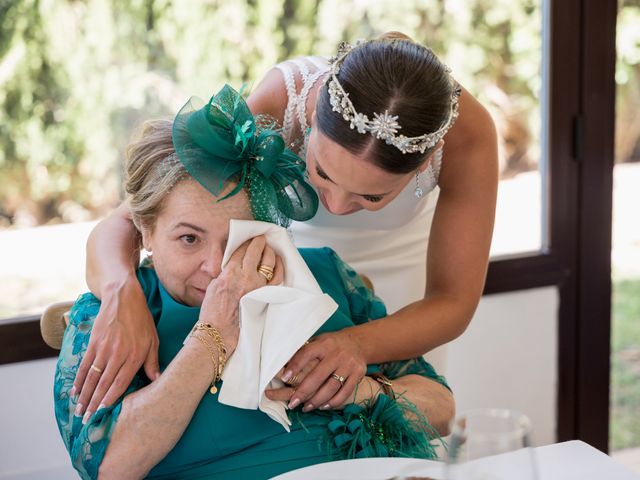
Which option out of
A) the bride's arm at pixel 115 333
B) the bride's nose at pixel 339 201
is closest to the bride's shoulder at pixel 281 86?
the bride's nose at pixel 339 201

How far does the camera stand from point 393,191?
178cm

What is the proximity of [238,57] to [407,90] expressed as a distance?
57.1 inches

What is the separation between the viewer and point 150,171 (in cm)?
175

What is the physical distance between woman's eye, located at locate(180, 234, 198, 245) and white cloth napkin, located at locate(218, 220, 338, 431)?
0.25 feet

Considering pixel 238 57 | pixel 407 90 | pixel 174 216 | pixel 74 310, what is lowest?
pixel 74 310

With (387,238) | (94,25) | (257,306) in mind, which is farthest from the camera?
(94,25)

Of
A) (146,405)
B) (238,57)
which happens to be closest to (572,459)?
(146,405)

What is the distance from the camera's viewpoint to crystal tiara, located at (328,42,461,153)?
1618mm

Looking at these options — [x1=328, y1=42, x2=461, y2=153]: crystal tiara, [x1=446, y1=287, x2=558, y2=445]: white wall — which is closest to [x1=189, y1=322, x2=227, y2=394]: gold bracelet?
[x1=328, y1=42, x2=461, y2=153]: crystal tiara

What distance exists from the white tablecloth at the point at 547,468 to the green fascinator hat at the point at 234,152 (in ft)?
1.85

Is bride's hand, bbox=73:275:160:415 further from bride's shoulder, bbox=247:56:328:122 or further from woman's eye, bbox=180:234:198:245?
bride's shoulder, bbox=247:56:328:122

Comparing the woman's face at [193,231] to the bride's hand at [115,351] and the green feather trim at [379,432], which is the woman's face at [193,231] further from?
the green feather trim at [379,432]

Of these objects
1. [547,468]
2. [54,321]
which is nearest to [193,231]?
[54,321]

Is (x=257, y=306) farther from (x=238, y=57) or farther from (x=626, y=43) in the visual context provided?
(x=626, y=43)
